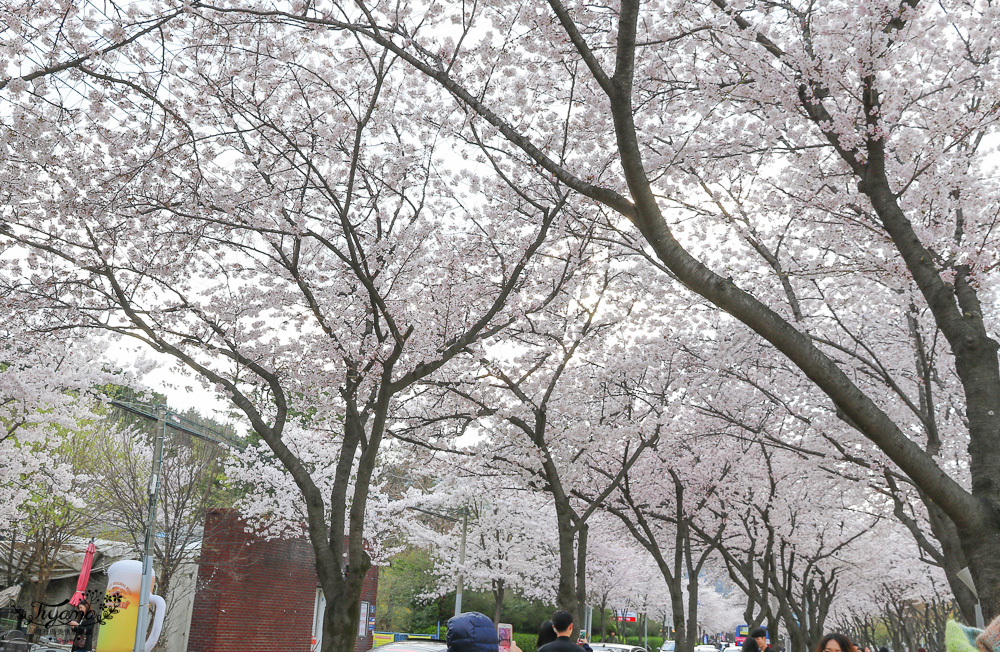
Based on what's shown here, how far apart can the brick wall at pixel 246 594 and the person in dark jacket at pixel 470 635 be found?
1773 centimetres

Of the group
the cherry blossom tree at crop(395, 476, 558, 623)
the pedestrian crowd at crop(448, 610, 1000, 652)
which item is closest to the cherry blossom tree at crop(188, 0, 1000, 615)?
the pedestrian crowd at crop(448, 610, 1000, 652)

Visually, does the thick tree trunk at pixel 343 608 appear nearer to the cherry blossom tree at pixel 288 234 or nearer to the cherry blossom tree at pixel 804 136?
the cherry blossom tree at pixel 288 234

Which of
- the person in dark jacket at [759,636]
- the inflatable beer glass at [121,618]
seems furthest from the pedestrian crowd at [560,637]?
the inflatable beer glass at [121,618]

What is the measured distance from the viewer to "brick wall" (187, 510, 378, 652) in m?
19.7

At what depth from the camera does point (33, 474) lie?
18453mm

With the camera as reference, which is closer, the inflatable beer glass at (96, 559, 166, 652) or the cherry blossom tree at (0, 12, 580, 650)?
the cherry blossom tree at (0, 12, 580, 650)

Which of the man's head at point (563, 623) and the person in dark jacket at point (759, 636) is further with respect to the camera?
the person in dark jacket at point (759, 636)

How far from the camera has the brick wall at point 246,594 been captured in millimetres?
19719

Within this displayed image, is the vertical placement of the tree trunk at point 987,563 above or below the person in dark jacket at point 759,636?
above

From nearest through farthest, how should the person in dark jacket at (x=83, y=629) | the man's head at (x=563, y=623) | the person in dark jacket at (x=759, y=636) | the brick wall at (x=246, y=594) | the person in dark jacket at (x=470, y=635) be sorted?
1. the person in dark jacket at (x=470, y=635)
2. the man's head at (x=563, y=623)
3. the person in dark jacket at (x=759, y=636)
4. the person in dark jacket at (x=83, y=629)
5. the brick wall at (x=246, y=594)

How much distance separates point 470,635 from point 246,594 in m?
18.6

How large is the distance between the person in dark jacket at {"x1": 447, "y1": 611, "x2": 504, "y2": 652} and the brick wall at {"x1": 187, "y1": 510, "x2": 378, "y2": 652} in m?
17.7

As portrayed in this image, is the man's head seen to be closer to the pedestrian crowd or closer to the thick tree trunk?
the pedestrian crowd

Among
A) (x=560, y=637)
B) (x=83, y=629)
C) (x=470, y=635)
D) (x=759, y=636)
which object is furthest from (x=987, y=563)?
(x=83, y=629)
